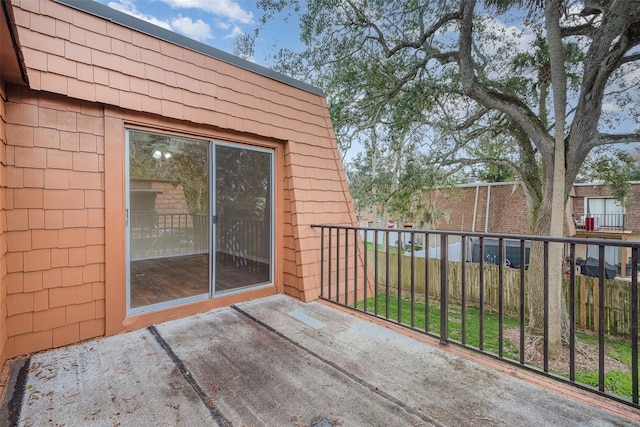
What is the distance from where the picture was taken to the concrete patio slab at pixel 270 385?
152 centimetres

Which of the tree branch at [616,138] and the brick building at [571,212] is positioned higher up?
the tree branch at [616,138]

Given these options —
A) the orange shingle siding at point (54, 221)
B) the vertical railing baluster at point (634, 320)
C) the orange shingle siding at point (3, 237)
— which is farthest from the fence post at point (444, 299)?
the orange shingle siding at point (3, 237)

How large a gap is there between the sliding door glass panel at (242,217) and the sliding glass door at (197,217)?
0.04 ft

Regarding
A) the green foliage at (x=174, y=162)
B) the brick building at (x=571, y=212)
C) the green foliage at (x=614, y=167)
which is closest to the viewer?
the green foliage at (x=174, y=162)

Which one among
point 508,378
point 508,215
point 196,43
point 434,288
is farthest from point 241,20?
point 508,215

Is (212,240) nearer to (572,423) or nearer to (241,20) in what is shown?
(572,423)

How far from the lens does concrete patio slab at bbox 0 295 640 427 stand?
1521mm

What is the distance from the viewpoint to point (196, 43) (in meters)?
3.12

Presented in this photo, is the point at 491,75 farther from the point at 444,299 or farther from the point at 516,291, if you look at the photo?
the point at 444,299

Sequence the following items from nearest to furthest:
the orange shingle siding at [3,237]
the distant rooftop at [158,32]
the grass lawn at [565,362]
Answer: the orange shingle siding at [3,237] → the distant rooftop at [158,32] → the grass lawn at [565,362]

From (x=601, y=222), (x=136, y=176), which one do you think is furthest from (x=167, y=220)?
(x=601, y=222)

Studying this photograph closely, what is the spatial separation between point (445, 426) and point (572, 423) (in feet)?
2.11

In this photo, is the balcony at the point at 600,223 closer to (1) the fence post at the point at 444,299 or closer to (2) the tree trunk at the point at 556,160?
(2) the tree trunk at the point at 556,160

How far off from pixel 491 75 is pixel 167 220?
6.44 meters
